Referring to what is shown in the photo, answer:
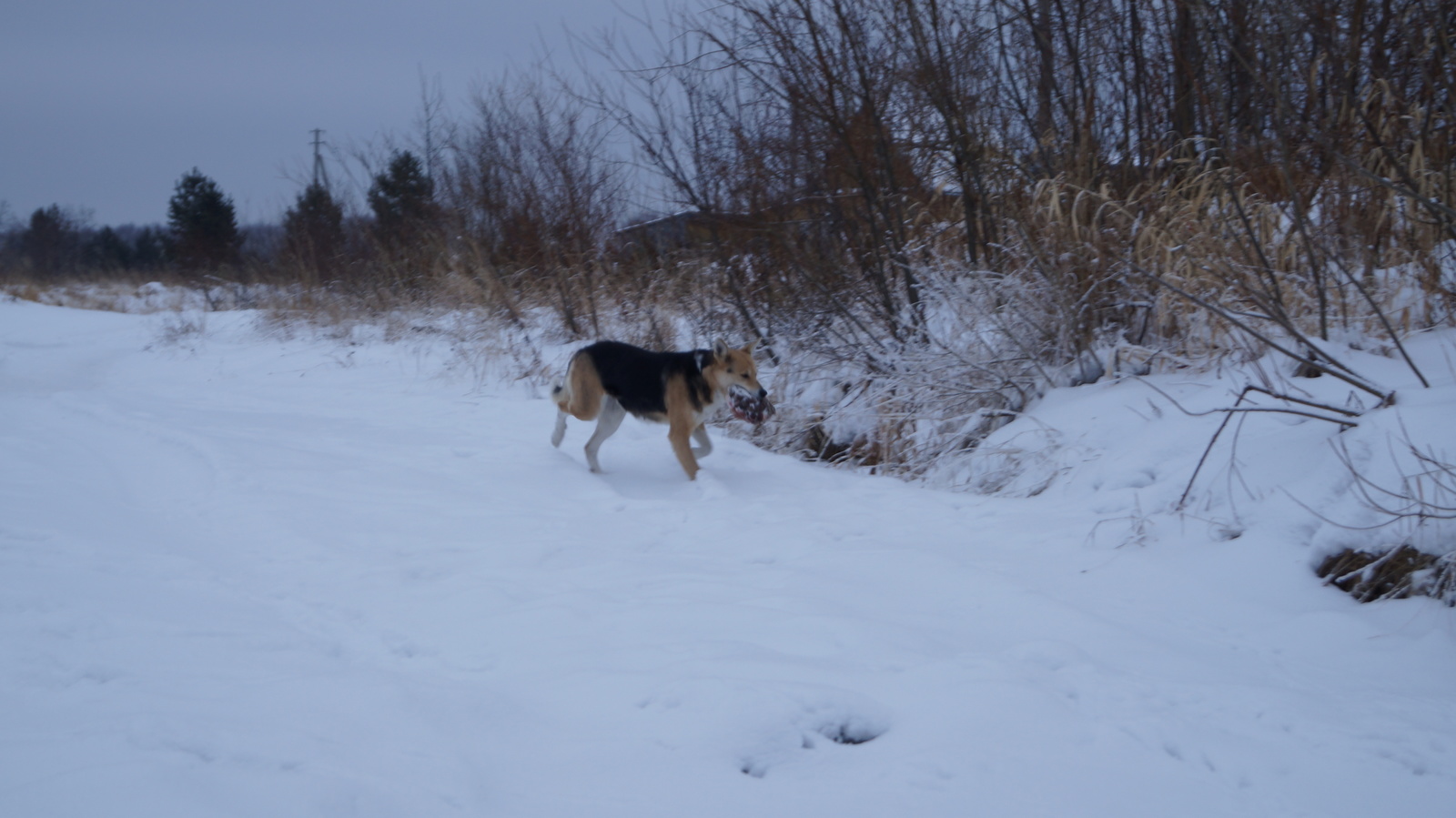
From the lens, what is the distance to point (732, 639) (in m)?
3.36

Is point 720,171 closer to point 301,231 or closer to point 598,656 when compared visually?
point 598,656

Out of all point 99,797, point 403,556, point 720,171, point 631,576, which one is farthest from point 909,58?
point 99,797

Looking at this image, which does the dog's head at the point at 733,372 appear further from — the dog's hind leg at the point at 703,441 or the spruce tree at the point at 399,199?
the spruce tree at the point at 399,199

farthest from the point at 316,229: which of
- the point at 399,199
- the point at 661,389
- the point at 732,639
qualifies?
the point at 732,639

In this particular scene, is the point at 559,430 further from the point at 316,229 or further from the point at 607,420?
the point at 316,229

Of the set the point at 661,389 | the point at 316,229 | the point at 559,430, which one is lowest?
the point at 559,430

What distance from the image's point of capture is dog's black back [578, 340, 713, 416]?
22.8 ft

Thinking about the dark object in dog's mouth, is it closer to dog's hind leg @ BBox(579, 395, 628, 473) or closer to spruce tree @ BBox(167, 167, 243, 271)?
dog's hind leg @ BBox(579, 395, 628, 473)

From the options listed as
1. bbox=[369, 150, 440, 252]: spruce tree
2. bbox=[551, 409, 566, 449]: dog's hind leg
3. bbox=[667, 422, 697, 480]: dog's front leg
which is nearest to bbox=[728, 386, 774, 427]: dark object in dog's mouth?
bbox=[667, 422, 697, 480]: dog's front leg

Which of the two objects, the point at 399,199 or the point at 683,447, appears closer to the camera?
the point at 683,447

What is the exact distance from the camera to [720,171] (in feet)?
29.8

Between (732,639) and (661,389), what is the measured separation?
12.5ft

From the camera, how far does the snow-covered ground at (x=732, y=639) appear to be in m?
2.30

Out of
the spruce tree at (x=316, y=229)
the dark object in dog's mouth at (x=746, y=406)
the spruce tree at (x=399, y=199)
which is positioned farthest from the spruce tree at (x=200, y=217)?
the dark object in dog's mouth at (x=746, y=406)
